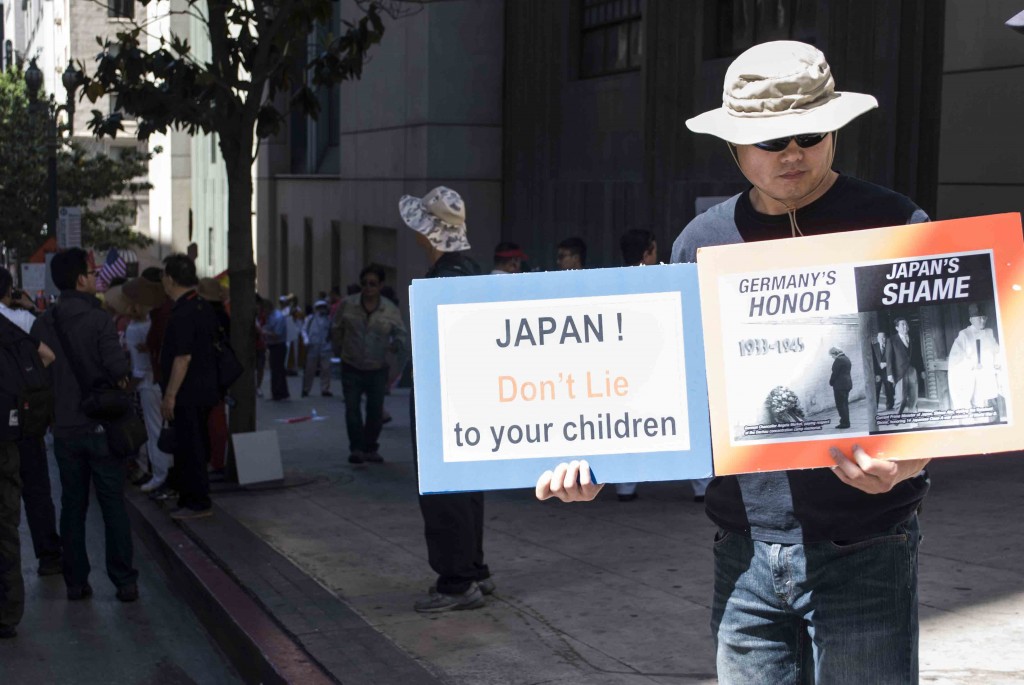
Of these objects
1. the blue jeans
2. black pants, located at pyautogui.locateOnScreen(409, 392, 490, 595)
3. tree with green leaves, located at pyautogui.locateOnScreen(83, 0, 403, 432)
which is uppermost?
tree with green leaves, located at pyautogui.locateOnScreen(83, 0, 403, 432)

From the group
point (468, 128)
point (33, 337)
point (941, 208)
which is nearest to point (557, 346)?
point (33, 337)

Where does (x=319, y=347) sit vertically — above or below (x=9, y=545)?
above

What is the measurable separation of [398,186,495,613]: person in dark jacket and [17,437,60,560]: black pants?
2.73m

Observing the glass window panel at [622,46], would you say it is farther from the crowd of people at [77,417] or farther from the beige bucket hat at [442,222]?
the beige bucket hat at [442,222]

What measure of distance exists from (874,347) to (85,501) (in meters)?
6.33

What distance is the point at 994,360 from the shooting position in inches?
109

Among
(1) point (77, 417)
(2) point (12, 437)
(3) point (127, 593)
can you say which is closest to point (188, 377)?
(1) point (77, 417)

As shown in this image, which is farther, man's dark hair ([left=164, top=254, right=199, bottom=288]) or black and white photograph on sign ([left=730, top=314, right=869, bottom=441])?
man's dark hair ([left=164, top=254, right=199, bottom=288])

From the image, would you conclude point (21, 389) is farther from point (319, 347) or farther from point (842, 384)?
point (319, 347)

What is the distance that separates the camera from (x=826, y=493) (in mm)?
2934

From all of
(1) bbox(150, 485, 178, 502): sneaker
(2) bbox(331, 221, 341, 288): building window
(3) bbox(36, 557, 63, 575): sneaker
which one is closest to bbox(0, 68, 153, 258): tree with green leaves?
(2) bbox(331, 221, 341, 288): building window

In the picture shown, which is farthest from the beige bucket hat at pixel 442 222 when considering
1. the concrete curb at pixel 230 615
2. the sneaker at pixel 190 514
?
the sneaker at pixel 190 514

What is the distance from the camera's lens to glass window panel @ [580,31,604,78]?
19266mm

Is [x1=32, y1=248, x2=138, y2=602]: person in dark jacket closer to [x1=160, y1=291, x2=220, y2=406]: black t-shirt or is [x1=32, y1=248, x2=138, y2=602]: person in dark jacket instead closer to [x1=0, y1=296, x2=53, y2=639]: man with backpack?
[x1=0, y1=296, x2=53, y2=639]: man with backpack
